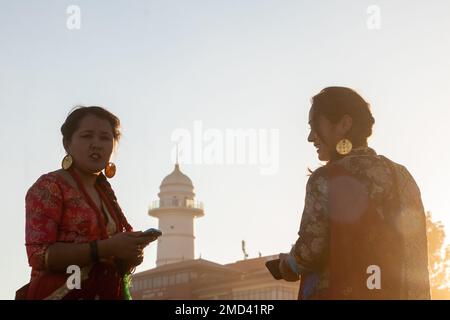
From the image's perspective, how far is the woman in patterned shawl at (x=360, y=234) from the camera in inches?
153

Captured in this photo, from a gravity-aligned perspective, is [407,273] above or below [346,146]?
below

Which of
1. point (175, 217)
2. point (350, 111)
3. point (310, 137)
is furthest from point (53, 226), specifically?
point (175, 217)

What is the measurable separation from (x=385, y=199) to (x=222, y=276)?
53198 millimetres

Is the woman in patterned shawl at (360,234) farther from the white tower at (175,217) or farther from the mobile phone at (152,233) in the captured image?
the white tower at (175,217)

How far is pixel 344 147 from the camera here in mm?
4238

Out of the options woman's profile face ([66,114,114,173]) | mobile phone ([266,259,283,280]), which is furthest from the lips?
mobile phone ([266,259,283,280])

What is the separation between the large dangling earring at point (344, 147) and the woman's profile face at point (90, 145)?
4.08 ft

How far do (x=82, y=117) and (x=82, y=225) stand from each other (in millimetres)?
614

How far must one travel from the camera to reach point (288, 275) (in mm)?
4129

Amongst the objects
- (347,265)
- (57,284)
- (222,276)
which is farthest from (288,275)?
(222,276)

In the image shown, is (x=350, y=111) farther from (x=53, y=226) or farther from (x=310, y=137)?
(x=53, y=226)
